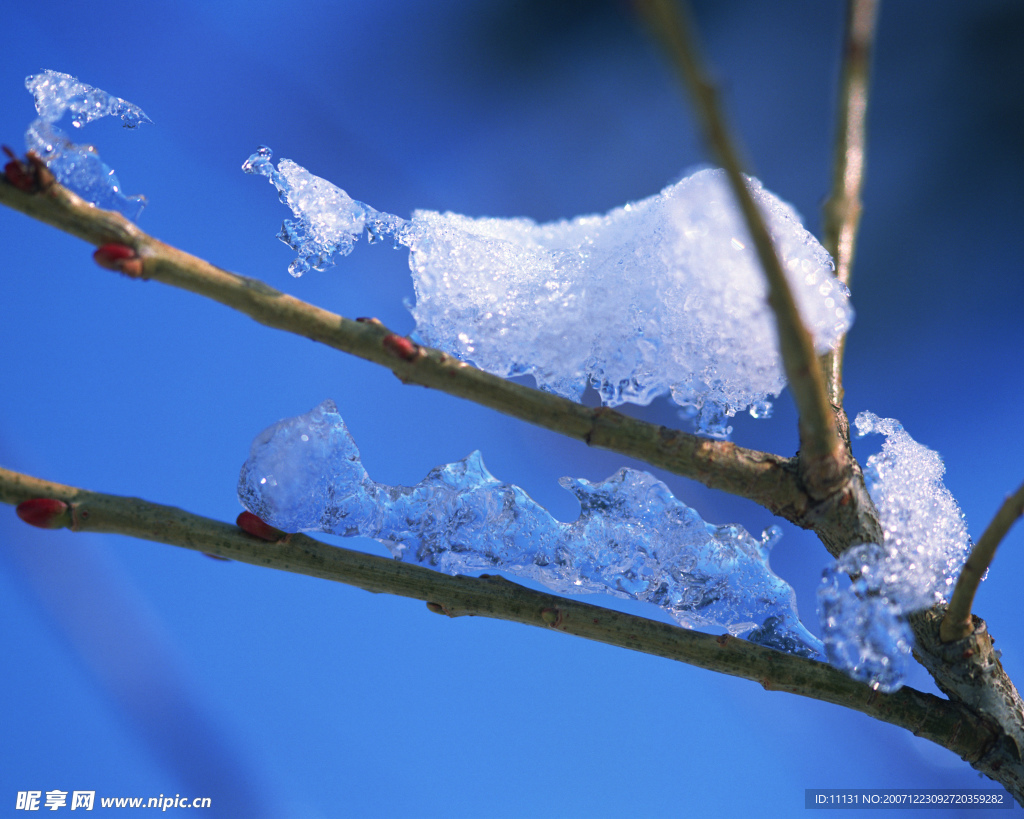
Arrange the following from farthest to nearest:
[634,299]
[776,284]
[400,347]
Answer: [634,299]
[400,347]
[776,284]

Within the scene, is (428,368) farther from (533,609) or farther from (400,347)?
(533,609)

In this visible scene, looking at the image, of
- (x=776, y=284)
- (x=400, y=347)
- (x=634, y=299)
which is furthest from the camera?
(x=634, y=299)

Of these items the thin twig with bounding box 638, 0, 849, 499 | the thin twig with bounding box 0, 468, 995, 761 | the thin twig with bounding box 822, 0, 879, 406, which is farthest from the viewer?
the thin twig with bounding box 0, 468, 995, 761

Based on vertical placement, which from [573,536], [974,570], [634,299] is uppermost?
[634,299]

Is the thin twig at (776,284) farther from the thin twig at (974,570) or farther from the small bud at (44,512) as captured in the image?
the small bud at (44,512)

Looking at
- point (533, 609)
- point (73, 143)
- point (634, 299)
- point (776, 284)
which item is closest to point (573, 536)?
point (533, 609)

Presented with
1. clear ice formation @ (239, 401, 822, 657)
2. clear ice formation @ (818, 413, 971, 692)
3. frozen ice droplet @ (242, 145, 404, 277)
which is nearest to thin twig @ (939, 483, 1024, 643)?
clear ice formation @ (818, 413, 971, 692)

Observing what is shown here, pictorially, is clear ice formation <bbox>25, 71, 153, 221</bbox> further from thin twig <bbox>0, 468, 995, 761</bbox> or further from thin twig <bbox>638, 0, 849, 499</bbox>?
thin twig <bbox>638, 0, 849, 499</bbox>
